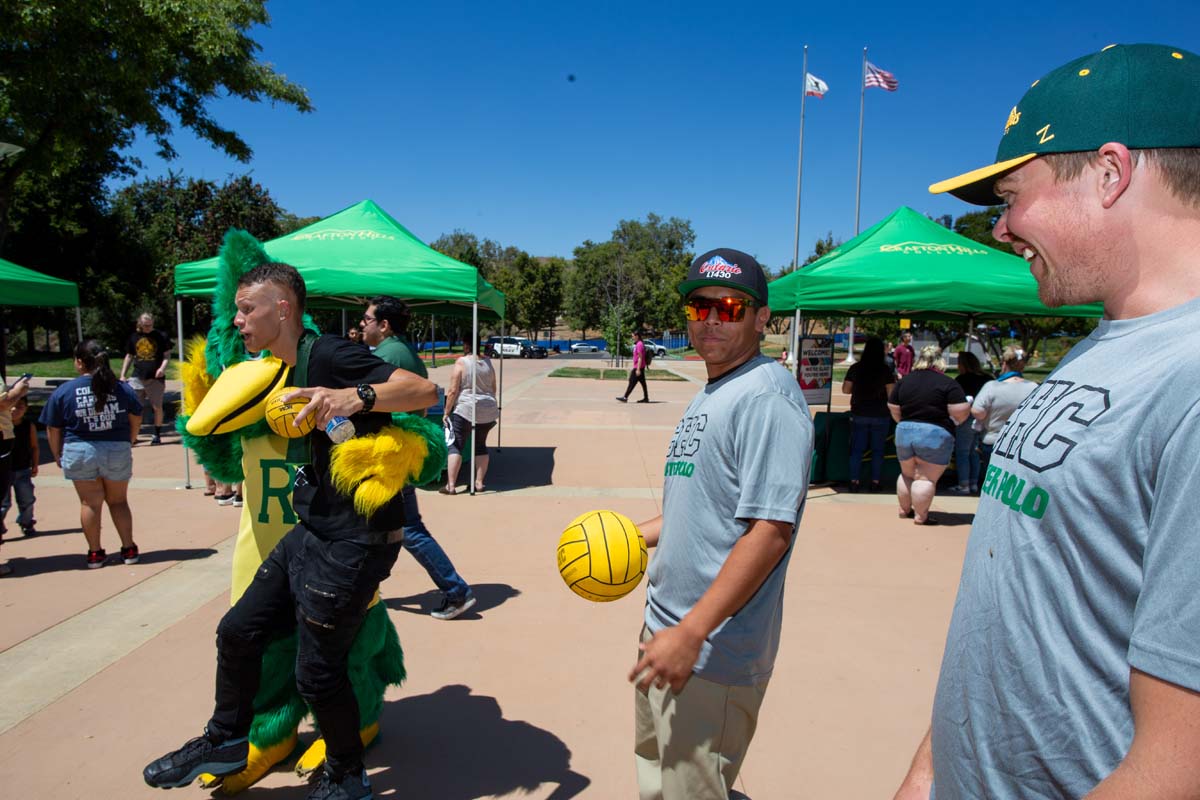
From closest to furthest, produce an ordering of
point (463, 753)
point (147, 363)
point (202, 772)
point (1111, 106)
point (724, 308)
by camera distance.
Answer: point (1111, 106) → point (724, 308) → point (202, 772) → point (463, 753) → point (147, 363)

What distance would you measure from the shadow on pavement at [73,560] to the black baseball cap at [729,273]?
16.9ft

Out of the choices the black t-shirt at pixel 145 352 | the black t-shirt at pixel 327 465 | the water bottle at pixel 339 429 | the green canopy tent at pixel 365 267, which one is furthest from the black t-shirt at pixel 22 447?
the water bottle at pixel 339 429

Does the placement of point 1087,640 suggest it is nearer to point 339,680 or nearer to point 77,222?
point 339,680

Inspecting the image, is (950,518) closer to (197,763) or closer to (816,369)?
(816,369)

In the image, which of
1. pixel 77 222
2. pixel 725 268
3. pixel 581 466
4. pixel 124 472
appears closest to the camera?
pixel 725 268

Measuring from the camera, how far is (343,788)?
254cm

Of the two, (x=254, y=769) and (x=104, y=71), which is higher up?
(x=104, y=71)

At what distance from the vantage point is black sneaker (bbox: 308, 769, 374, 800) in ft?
8.31

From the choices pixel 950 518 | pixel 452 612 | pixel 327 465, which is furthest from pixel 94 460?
pixel 950 518

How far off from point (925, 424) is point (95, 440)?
7195 millimetres

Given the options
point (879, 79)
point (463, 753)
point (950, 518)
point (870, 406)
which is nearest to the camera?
point (463, 753)

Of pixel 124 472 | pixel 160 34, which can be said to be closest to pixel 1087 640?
pixel 124 472

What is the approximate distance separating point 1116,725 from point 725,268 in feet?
4.98

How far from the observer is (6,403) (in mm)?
4836
